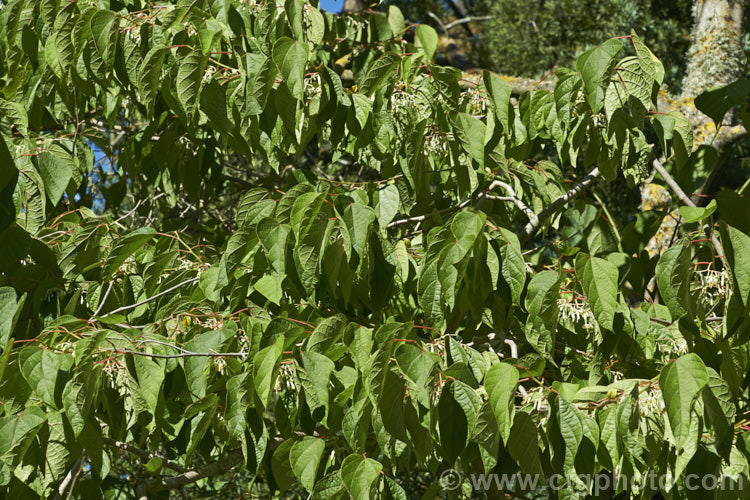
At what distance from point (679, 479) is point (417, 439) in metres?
0.55

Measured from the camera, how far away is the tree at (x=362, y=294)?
1.43 metres

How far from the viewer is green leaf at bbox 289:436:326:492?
154 cm

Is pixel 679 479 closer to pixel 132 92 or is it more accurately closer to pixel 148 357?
pixel 148 357

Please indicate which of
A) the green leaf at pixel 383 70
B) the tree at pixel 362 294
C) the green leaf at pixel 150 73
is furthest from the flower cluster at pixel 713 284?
the green leaf at pixel 150 73

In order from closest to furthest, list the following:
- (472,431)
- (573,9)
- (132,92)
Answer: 1. (472,431)
2. (132,92)
3. (573,9)

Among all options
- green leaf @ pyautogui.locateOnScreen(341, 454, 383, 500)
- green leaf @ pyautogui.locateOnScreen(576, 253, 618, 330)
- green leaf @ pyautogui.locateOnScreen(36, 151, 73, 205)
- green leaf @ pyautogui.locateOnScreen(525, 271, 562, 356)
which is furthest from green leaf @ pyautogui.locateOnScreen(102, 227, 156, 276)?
green leaf @ pyautogui.locateOnScreen(576, 253, 618, 330)

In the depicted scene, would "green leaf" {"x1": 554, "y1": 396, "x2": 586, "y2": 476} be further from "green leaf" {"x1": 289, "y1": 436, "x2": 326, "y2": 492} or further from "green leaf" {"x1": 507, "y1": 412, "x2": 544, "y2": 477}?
"green leaf" {"x1": 289, "y1": 436, "x2": 326, "y2": 492}

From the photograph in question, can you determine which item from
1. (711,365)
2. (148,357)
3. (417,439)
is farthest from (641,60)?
(148,357)

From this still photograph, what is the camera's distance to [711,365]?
1.72 m

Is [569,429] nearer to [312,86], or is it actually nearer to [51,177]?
[312,86]

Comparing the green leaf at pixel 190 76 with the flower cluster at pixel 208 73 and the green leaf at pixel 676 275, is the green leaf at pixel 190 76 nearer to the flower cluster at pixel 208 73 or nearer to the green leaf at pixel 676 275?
the flower cluster at pixel 208 73

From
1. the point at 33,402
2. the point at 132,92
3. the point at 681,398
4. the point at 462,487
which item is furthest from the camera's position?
the point at 132,92

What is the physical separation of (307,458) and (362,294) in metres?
0.40

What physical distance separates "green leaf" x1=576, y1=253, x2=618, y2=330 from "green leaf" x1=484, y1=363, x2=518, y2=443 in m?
0.28
